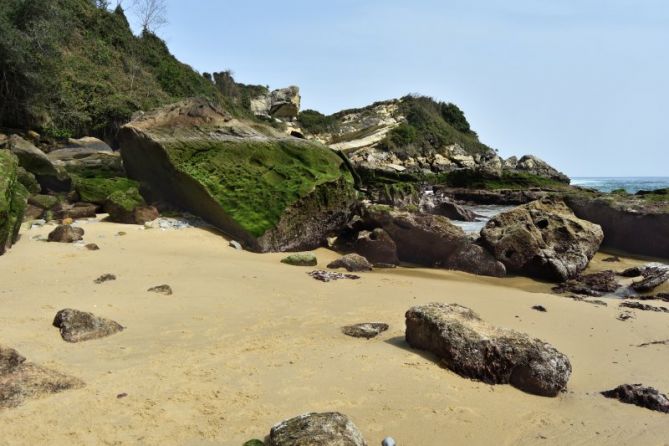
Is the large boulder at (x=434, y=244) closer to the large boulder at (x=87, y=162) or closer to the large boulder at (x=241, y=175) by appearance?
the large boulder at (x=241, y=175)

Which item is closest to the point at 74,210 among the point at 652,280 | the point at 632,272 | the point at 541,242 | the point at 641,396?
the point at 541,242

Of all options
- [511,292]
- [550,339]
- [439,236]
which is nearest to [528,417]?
[550,339]

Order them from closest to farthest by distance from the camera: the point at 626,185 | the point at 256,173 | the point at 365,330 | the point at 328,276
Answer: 1. the point at 365,330
2. the point at 328,276
3. the point at 256,173
4. the point at 626,185

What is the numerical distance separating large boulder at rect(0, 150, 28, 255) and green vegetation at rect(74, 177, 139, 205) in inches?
130

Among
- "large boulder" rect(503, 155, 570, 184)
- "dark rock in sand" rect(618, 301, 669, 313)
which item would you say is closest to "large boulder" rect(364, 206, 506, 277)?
"dark rock in sand" rect(618, 301, 669, 313)

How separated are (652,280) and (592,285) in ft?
3.36

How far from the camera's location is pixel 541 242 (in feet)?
36.4

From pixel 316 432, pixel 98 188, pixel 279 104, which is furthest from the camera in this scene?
pixel 279 104

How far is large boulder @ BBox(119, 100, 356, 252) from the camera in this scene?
1087 centimetres

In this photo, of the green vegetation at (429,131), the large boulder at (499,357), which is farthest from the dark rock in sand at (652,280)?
the green vegetation at (429,131)

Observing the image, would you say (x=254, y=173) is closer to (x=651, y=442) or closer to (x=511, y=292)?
A: (x=511, y=292)

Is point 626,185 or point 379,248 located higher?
point 626,185

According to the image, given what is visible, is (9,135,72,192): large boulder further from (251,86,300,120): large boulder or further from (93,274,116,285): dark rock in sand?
(251,86,300,120): large boulder

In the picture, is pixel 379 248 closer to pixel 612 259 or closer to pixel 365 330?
pixel 365 330
